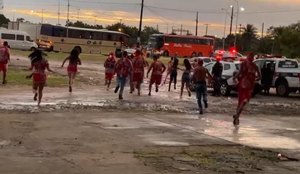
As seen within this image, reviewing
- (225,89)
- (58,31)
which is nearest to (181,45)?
(58,31)

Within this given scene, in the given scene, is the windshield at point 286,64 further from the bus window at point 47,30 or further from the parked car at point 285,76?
the bus window at point 47,30

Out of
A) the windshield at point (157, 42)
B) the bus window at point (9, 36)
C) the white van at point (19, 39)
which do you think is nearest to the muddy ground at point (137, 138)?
the white van at point (19, 39)

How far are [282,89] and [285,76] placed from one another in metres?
0.70

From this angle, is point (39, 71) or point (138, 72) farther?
point (138, 72)

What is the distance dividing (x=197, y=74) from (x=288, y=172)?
28.5 feet

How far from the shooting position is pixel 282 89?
28.3 metres

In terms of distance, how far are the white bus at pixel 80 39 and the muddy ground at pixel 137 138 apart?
186 feet

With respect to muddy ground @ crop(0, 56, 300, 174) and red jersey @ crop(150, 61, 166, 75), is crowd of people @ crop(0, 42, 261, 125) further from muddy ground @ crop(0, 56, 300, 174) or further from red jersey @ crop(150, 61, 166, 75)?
muddy ground @ crop(0, 56, 300, 174)

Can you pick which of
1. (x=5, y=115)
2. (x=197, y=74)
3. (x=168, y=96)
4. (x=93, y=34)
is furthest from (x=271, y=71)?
(x=93, y=34)

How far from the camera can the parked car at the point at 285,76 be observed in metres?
27.9

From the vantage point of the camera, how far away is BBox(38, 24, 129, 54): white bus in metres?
75.8

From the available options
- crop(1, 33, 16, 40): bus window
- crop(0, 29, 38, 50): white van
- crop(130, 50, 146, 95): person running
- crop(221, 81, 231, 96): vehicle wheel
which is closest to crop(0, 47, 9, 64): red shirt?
crop(130, 50, 146, 95): person running

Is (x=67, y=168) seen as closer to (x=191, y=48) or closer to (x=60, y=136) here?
(x=60, y=136)

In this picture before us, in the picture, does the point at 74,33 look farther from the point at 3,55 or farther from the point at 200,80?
the point at 200,80
